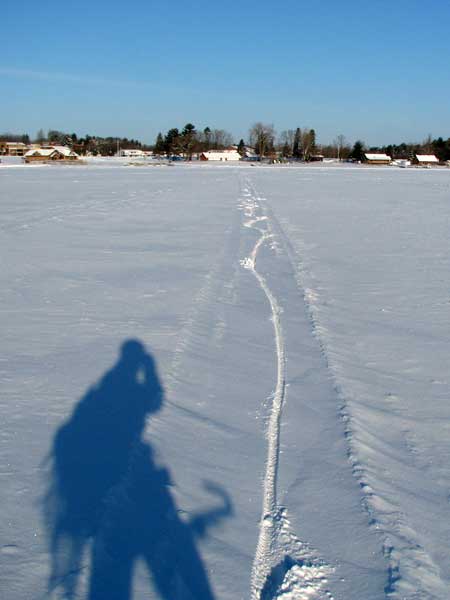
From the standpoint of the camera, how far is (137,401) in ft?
15.7

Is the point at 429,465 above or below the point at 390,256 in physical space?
below

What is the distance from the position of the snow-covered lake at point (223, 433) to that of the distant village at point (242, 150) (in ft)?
270

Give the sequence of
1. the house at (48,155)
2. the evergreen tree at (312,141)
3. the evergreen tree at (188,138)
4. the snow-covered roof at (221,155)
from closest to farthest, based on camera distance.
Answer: the house at (48,155), the evergreen tree at (188,138), the snow-covered roof at (221,155), the evergreen tree at (312,141)

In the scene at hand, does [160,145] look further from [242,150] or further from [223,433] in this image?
[223,433]

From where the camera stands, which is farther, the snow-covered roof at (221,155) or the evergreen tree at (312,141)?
the evergreen tree at (312,141)

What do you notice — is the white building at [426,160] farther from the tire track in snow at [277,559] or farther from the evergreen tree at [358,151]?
the tire track in snow at [277,559]

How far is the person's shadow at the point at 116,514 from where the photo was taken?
2.84m

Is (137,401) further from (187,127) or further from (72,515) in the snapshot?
(187,127)

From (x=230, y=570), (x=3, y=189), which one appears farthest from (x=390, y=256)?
(x=3, y=189)

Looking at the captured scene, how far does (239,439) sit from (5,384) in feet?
7.98

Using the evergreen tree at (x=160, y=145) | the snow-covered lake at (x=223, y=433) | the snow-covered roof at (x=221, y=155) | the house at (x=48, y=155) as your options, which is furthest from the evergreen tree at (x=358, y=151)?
the snow-covered lake at (x=223, y=433)

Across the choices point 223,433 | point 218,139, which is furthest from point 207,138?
point 223,433

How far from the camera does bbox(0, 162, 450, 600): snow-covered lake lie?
294 cm

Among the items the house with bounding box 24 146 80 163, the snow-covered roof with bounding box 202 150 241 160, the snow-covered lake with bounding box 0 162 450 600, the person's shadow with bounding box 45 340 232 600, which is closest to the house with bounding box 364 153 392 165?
the snow-covered roof with bounding box 202 150 241 160
